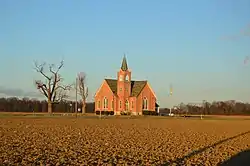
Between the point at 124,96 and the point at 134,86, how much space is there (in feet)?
20.2

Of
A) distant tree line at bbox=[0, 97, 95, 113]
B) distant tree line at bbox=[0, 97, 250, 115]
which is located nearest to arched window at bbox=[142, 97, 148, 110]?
distant tree line at bbox=[0, 97, 250, 115]

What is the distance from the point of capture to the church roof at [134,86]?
110125mm

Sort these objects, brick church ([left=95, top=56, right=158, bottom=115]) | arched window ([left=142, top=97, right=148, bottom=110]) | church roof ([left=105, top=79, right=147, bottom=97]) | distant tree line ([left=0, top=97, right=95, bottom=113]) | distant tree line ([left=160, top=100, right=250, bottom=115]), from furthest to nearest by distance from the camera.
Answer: distant tree line ([left=160, top=100, right=250, bottom=115]) < distant tree line ([left=0, top=97, right=95, bottom=113]) < church roof ([left=105, top=79, right=147, bottom=97]) < arched window ([left=142, top=97, right=148, bottom=110]) < brick church ([left=95, top=56, right=158, bottom=115])

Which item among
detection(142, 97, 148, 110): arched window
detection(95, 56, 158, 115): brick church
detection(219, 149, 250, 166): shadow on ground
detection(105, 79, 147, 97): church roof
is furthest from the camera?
detection(105, 79, 147, 97): church roof

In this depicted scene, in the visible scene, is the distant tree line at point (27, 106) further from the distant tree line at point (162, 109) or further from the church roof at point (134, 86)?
the church roof at point (134, 86)

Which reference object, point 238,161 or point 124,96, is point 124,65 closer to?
point 124,96

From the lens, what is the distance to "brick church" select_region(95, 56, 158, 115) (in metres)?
108

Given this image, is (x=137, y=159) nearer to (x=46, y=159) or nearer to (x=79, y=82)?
(x=46, y=159)

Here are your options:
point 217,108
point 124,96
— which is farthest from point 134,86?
point 217,108

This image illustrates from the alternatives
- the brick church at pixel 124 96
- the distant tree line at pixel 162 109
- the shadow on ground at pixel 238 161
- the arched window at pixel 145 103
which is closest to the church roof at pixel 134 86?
the brick church at pixel 124 96

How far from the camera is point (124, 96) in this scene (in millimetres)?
108875

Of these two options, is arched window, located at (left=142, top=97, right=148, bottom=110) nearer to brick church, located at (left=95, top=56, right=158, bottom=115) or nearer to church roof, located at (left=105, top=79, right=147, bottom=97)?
brick church, located at (left=95, top=56, right=158, bottom=115)

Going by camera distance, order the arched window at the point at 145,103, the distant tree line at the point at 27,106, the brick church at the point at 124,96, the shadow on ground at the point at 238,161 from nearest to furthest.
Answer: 1. the shadow on ground at the point at 238,161
2. the brick church at the point at 124,96
3. the arched window at the point at 145,103
4. the distant tree line at the point at 27,106

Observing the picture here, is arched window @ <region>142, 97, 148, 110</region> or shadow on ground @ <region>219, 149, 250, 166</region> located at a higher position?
arched window @ <region>142, 97, 148, 110</region>
